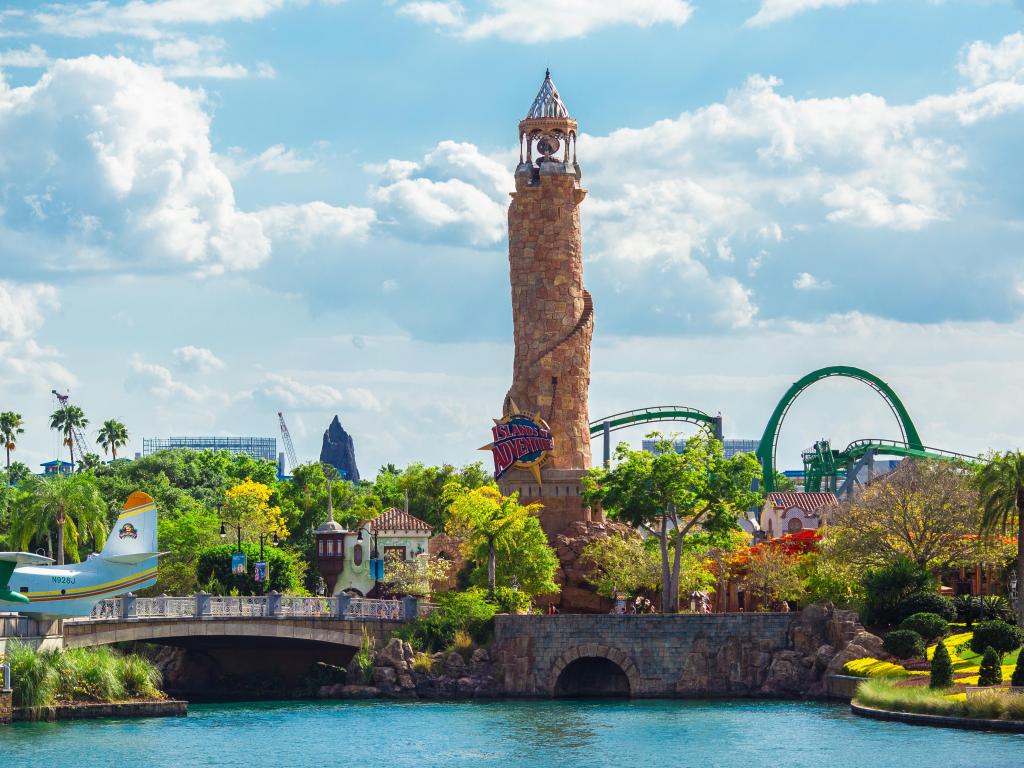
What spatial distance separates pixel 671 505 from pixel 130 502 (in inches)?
1313

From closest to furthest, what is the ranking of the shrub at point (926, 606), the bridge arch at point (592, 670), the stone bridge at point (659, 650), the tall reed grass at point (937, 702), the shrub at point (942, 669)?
the tall reed grass at point (937, 702)
the shrub at point (942, 669)
the shrub at point (926, 606)
the stone bridge at point (659, 650)
the bridge arch at point (592, 670)

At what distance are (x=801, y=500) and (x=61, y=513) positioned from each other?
89169 millimetres

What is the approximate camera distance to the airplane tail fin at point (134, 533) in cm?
9644

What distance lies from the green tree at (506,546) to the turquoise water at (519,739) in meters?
15.0

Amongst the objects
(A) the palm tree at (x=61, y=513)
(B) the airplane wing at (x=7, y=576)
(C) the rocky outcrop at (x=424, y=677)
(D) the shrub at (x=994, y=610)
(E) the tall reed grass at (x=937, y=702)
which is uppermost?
(A) the palm tree at (x=61, y=513)

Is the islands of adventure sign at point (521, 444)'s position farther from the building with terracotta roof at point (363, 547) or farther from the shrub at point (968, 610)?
the shrub at point (968, 610)

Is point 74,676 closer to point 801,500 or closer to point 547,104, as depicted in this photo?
point 547,104

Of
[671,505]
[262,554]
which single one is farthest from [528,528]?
[262,554]

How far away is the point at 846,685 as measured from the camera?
9462 centimetres

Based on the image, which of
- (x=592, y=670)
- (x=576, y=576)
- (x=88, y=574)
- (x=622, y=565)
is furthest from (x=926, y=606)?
(x=88, y=574)

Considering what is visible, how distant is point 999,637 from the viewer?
9006 centimetres

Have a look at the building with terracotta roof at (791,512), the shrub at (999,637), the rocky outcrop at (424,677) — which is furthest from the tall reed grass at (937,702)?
the building with terracotta roof at (791,512)

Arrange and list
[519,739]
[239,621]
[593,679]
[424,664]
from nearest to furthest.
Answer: [519,739] → [239,621] → [424,664] → [593,679]

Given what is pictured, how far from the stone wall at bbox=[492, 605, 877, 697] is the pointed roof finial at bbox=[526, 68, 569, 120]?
4630cm
